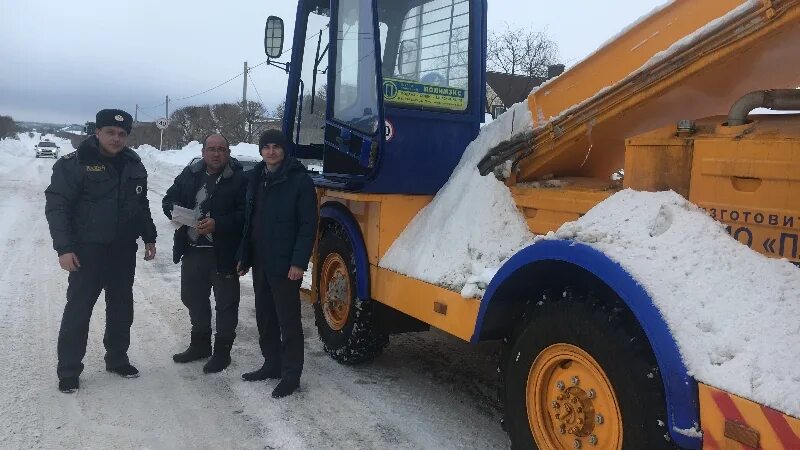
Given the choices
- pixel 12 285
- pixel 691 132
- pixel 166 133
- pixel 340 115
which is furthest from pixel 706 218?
pixel 166 133

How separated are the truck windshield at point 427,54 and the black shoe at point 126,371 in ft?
8.24

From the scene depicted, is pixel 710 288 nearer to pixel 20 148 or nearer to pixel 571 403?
pixel 571 403

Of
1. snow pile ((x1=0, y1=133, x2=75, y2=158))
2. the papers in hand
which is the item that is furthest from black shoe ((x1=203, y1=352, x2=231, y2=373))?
snow pile ((x1=0, y1=133, x2=75, y2=158))

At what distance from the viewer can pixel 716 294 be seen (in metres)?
2.16

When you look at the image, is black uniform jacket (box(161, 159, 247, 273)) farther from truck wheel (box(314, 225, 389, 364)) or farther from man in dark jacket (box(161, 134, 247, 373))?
truck wheel (box(314, 225, 389, 364))

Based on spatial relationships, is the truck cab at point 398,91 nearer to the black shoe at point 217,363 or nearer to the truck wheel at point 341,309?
the truck wheel at point 341,309

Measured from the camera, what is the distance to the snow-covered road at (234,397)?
3445 millimetres

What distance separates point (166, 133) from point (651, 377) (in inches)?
2077

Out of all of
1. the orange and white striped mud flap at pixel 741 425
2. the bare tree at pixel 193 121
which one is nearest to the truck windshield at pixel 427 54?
the orange and white striped mud flap at pixel 741 425

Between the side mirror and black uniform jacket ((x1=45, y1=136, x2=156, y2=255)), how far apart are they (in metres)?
1.52

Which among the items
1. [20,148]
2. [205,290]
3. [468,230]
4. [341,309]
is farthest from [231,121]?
[468,230]

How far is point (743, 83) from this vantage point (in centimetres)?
282

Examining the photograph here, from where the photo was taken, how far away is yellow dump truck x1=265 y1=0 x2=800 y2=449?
7.38 feet

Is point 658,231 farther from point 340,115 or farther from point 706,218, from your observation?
point 340,115
